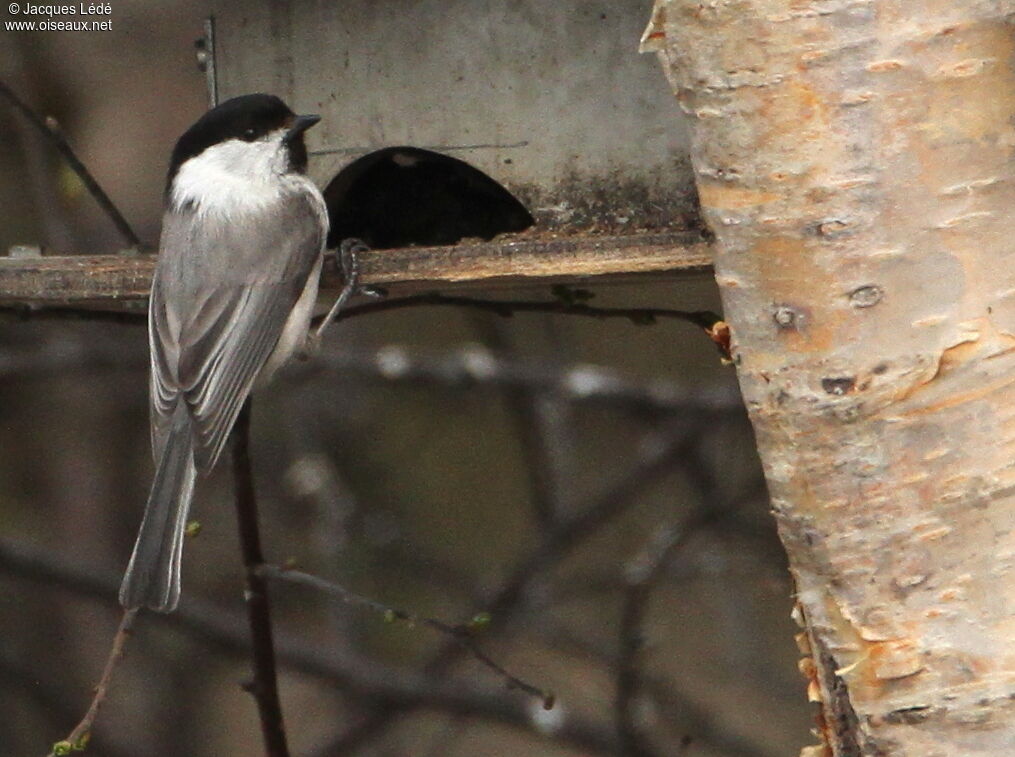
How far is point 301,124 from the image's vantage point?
214cm

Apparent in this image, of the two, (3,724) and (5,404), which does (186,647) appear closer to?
(3,724)

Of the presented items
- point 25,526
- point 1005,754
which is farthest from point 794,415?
point 25,526

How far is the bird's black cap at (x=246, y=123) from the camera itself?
215cm

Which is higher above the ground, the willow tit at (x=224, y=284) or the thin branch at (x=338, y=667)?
the willow tit at (x=224, y=284)

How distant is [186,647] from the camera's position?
3.44m

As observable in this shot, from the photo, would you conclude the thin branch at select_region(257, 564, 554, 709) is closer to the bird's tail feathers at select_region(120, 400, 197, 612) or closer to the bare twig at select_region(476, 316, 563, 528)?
the bird's tail feathers at select_region(120, 400, 197, 612)

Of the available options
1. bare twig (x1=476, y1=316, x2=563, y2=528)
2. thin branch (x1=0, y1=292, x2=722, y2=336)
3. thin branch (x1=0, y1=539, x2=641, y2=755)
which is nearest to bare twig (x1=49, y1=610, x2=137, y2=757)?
thin branch (x1=0, y1=292, x2=722, y2=336)

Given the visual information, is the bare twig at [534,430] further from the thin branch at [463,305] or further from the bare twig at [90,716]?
the bare twig at [90,716]

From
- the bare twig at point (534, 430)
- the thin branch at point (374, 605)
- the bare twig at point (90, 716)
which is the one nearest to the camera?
the bare twig at point (90, 716)

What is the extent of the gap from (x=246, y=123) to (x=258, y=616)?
0.73m

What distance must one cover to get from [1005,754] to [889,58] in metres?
0.59

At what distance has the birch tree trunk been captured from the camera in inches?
47.1

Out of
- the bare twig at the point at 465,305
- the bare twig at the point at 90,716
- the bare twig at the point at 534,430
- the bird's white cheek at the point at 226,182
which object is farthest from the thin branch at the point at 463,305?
the bare twig at the point at 534,430

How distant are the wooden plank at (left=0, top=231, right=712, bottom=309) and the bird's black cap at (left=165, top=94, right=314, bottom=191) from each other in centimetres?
33
